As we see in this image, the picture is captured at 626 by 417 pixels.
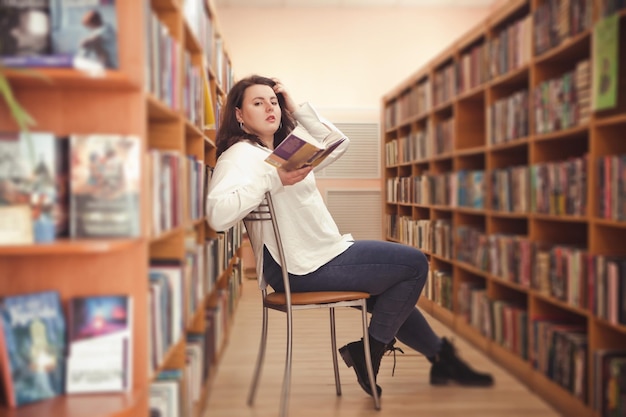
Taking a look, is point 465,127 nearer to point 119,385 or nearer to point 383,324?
point 383,324

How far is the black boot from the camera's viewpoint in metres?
1.86

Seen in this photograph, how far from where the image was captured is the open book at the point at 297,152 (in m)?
1.46

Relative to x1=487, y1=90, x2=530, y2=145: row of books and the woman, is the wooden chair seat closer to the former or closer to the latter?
the woman

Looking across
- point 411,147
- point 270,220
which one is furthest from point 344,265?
point 411,147

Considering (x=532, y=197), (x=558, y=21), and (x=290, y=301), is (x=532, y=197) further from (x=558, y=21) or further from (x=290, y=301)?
(x=290, y=301)

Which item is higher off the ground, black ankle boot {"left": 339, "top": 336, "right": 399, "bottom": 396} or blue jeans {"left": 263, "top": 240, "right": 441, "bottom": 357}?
blue jeans {"left": 263, "top": 240, "right": 441, "bottom": 357}

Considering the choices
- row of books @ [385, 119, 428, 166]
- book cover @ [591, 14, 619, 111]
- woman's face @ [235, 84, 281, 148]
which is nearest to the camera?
book cover @ [591, 14, 619, 111]

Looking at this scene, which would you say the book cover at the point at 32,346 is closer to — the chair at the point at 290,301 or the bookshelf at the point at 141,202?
the bookshelf at the point at 141,202

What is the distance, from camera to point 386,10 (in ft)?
14.8

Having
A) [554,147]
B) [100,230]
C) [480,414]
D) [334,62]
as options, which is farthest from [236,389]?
[334,62]

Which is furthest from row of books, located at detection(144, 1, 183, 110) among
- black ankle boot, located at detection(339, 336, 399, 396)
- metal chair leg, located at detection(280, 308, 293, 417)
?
black ankle boot, located at detection(339, 336, 399, 396)

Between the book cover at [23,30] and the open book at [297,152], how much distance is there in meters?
0.61

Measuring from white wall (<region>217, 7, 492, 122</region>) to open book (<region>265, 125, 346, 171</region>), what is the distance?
10.1 feet

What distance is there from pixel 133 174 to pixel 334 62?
381 centimetres
